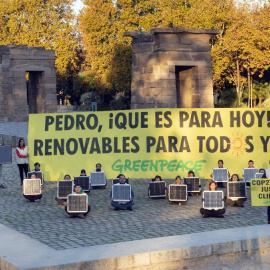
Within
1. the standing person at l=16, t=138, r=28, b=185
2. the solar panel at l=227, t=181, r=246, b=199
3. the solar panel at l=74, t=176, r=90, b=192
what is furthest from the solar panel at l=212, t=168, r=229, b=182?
the standing person at l=16, t=138, r=28, b=185

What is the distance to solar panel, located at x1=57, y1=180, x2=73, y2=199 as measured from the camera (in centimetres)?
1945

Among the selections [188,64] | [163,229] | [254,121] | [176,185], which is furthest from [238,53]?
[163,229]

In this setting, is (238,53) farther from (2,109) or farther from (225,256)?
(225,256)

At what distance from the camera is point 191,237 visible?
1314 cm

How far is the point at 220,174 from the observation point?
851 inches

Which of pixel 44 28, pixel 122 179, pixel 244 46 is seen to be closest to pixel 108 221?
pixel 122 179

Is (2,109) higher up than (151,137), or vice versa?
(2,109)

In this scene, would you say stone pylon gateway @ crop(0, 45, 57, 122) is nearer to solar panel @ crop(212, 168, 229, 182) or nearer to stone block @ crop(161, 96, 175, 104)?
stone block @ crop(161, 96, 175, 104)

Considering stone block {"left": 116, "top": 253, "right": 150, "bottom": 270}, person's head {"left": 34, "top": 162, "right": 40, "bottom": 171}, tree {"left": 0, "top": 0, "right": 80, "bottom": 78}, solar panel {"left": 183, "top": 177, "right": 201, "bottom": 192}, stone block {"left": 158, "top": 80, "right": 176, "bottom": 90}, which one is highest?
tree {"left": 0, "top": 0, "right": 80, "bottom": 78}

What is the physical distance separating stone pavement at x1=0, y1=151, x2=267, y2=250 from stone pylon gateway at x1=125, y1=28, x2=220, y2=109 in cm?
1066

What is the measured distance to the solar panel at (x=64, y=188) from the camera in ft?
63.8

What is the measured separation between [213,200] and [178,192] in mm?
2099

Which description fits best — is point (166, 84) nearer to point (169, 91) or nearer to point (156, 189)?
point (169, 91)

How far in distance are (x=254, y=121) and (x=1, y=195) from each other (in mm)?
8868
